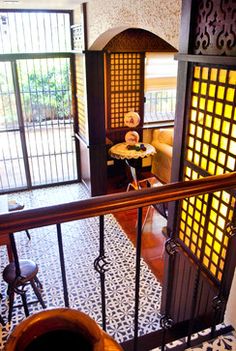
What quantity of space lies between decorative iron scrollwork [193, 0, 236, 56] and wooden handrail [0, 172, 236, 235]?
1.00 metres

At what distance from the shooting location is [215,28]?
185 centimetres

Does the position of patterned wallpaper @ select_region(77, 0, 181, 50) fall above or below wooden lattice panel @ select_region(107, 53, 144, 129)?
above

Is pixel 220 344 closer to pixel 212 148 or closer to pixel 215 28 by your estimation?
pixel 212 148

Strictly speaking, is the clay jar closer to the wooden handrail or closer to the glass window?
the wooden handrail

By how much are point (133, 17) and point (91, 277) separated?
2.88 metres

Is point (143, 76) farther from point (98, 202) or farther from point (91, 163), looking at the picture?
point (98, 202)

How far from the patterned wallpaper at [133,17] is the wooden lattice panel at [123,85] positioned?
1.46 metres

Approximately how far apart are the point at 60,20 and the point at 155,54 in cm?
198

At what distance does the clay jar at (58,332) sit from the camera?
78 cm

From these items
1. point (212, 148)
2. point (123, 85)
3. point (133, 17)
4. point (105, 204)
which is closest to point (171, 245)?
point (105, 204)

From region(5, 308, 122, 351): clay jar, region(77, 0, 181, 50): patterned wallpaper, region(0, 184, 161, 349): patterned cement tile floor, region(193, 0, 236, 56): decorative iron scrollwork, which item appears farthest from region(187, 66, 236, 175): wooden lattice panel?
region(0, 184, 161, 349): patterned cement tile floor

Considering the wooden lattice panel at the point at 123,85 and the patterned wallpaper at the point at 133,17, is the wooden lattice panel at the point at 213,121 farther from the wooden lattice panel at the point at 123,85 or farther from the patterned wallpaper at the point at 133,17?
the wooden lattice panel at the point at 123,85

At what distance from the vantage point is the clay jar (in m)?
0.78

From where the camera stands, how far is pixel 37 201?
5434 millimetres
